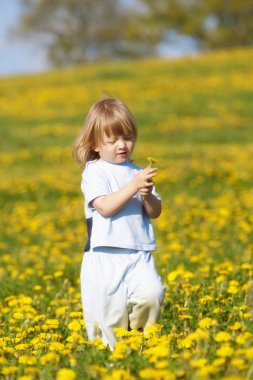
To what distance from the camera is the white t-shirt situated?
369 centimetres

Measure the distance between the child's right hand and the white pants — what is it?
1.31 ft

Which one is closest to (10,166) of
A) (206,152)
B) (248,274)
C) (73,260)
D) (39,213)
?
(206,152)

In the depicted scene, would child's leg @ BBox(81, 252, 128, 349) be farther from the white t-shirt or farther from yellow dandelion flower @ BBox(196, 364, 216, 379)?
yellow dandelion flower @ BBox(196, 364, 216, 379)

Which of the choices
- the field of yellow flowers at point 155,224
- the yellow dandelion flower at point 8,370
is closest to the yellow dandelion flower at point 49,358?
the field of yellow flowers at point 155,224

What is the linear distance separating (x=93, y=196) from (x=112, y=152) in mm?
252

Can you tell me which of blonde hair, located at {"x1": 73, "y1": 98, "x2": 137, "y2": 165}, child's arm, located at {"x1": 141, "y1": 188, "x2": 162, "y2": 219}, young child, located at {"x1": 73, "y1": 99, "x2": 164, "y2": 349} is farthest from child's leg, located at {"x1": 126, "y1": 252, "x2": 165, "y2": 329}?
blonde hair, located at {"x1": 73, "y1": 98, "x2": 137, "y2": 165}

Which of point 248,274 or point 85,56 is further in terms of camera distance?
point 85,56

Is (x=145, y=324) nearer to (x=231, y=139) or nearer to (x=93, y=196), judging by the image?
(x=93, y=196)

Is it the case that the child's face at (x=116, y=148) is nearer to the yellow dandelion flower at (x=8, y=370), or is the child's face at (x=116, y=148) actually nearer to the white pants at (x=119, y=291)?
the white pants at (x=119, y=291)

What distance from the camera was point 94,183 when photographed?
149 inches

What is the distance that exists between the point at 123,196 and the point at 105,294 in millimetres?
496

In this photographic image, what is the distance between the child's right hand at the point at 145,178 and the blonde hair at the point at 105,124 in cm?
34

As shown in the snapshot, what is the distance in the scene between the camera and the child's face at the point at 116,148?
378 centimetres

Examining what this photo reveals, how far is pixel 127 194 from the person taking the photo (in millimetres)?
3566
